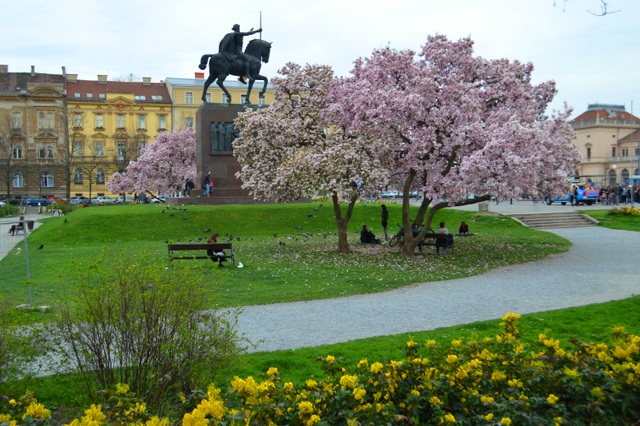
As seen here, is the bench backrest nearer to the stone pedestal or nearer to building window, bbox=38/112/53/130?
the stone pedestal

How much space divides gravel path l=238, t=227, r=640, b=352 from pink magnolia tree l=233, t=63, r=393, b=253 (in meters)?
5.38

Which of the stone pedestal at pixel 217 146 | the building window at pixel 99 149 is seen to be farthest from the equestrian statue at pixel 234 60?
the building window at pixel 99 149

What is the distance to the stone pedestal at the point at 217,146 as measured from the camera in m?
32.4

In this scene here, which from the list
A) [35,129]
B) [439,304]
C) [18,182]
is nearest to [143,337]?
[439,304]

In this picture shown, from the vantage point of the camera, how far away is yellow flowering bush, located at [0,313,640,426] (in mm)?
4297

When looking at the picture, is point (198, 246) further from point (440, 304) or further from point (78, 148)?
point (78, 148)

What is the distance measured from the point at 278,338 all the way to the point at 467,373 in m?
4.99

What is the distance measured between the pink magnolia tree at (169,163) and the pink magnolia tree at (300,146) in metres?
26.5

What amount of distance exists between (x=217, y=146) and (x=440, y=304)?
2232 centimetres

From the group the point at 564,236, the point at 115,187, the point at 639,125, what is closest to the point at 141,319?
the point at 564,236

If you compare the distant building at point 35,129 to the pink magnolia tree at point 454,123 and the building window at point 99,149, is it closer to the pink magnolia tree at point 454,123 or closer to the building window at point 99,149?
the building window at point 99,149

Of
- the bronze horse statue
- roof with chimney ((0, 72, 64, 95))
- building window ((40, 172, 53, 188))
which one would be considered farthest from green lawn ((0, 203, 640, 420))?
roof with chimney ((0, 72, 64, 95))

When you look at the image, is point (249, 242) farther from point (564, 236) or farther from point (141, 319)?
point (141, 319)

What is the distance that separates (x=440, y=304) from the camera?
12.3 m
